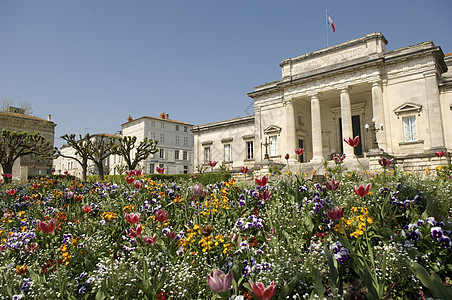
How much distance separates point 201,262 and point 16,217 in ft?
15.3

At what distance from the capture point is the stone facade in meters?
30.8

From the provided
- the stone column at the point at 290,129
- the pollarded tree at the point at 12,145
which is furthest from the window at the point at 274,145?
the pollarded tree at the point at 12,145

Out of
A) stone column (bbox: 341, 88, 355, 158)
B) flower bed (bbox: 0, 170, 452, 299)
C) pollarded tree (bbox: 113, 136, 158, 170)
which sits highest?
stone column (bbox: 341, 88, 355, 158)

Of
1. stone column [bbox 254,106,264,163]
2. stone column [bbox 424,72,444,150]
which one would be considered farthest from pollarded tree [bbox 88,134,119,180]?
stone column [bbox 424,72,444,150]

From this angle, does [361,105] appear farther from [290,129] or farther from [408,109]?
[290,129]

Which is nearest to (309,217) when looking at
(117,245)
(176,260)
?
(176,260)

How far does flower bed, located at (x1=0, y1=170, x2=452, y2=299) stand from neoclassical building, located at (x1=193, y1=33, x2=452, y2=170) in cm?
1753

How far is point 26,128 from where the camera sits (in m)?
39.0

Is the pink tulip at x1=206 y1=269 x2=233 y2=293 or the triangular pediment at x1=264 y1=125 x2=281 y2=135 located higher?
the triangular pediment at x1=264 y1=125 x2=281 y2=135

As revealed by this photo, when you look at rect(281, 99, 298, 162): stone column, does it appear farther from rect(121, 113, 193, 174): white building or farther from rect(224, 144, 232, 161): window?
rect(121, 113, 193, 174): white building

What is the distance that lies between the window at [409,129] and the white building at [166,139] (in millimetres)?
38272

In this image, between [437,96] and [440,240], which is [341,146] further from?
[440,240]

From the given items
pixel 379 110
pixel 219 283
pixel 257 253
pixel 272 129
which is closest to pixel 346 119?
pixel 379 110

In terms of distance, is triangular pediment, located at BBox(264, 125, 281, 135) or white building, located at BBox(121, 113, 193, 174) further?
white building, located at BBox(121, 113, 193, 174)
